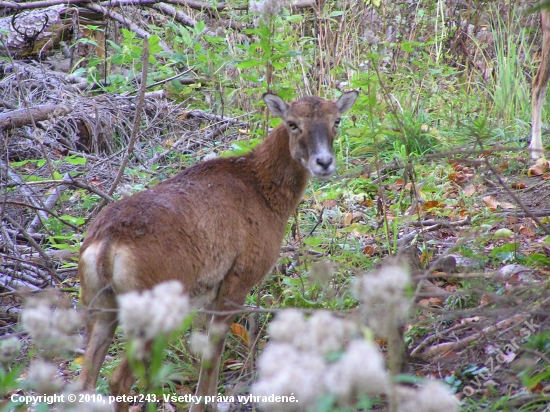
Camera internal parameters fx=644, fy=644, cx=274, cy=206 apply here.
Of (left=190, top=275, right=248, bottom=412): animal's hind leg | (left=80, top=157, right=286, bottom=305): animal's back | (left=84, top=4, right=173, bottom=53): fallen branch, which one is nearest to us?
(left=80, top=157, right=286, bottom=305): animal's back

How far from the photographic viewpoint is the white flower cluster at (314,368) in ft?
5.08

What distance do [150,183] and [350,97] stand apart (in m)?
2.61

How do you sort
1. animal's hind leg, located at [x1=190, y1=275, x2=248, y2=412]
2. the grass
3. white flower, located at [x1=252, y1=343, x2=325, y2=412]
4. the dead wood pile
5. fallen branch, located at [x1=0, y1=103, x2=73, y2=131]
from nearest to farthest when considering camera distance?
white flower, located at [x1=252, y1=343, x2=325, y2=412]
animal's hind leg, located at [x1=190, y1=275, x2=248, y2=412]
the grass
the dead wood pile
fallen branch, located at [x1=0, y1=103, x2=73, y2=131]

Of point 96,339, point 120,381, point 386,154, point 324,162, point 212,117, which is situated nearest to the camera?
point 96,339

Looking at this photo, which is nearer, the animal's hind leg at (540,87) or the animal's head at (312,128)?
the animal's head at (312,128)

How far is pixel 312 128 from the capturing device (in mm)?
4758

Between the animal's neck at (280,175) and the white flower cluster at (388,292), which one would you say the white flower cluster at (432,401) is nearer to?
the white flower cluster at (388,292)

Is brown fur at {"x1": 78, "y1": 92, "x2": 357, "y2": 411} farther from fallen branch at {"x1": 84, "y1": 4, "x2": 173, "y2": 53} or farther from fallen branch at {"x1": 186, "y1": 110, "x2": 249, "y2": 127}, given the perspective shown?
fallen branch at {"x1": 84, "y1": 4, "x2": 173, "y2": 53}

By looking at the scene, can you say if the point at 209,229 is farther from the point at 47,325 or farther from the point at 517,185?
the point at 517,185

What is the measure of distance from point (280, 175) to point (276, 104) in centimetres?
54

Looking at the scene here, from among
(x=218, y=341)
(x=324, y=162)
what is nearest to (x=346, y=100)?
(x=324, y=162)

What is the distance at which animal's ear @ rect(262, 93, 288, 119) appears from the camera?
15.9 feet

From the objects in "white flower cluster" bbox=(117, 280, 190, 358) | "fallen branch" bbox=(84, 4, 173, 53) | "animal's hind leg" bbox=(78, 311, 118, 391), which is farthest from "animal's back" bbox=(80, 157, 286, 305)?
"fallen branch" bbox=(84, 4, 173, 53)

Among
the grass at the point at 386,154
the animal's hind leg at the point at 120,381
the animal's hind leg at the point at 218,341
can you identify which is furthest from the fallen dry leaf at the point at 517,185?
the animal's hind leg at the point at 120,381
